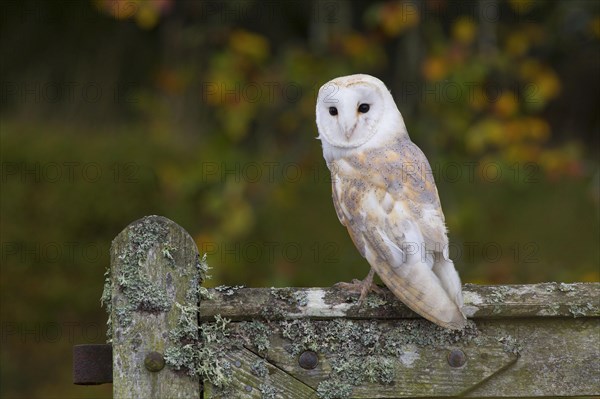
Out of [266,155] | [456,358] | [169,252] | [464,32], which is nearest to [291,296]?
[169,252]

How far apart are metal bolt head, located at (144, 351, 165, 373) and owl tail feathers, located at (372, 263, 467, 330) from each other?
536 mm

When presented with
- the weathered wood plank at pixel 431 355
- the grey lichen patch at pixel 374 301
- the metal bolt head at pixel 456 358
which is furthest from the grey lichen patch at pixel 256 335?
the metal bolt head at pixel 456 358

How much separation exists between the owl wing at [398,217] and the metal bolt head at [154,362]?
0.54 m

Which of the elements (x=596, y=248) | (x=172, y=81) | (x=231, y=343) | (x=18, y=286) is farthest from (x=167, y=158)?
(x=231, y=343)

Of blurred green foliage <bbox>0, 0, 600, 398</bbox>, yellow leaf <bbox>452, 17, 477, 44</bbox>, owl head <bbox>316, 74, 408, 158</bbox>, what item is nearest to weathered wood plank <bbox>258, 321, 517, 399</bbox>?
owl head <bbox>316, 74, 408, 158</bbox>

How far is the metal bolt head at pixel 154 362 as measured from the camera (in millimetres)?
1739

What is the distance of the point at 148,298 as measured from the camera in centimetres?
176

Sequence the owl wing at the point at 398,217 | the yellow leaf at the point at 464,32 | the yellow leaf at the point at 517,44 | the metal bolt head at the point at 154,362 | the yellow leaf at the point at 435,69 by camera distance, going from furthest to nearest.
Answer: the yellow leaf at the point at 517,44 < the yellow leaf at the point at 464,32 < the yellow leaf at the point at 435,69 < the owl wing at the point at 398,217 < the metal bolt head at the point at 154,362

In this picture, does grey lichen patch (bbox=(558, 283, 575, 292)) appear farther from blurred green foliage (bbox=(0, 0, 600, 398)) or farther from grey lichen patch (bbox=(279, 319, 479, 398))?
blurred green foliage (bbox=(0, 0, 600, 398))

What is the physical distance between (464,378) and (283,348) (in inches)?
15.3

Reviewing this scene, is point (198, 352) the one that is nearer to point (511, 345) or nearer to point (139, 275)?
point (139, 275)

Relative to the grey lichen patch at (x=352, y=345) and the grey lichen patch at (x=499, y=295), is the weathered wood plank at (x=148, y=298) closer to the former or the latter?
the grey lichen patch at (x=352, y=345)

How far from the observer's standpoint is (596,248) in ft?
17.5

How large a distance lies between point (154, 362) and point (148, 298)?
0.13 m
